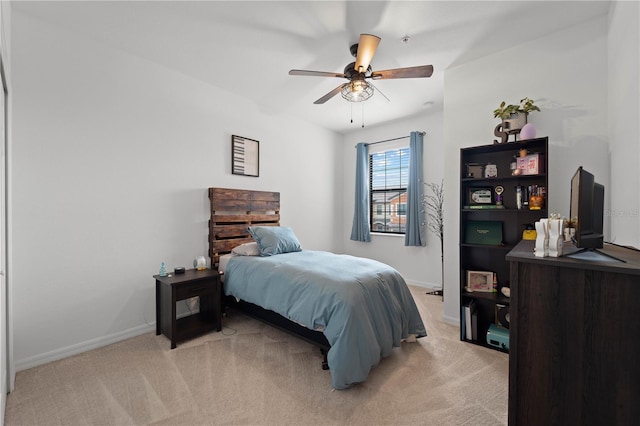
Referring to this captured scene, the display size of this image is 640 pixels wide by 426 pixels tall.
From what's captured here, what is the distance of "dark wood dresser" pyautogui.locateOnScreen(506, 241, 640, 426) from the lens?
98cm

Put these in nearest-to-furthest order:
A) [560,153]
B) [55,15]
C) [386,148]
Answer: [55,15] < [560,153] < [386,148]

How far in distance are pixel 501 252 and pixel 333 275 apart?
174cm

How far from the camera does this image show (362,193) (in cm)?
505

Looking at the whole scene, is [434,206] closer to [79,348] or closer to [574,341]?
[574,341]

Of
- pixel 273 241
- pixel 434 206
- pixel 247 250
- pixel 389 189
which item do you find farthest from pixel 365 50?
pixel 389 189

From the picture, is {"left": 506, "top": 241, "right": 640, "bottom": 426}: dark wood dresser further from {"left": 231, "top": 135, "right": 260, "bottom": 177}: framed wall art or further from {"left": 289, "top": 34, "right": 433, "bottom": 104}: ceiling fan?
{"left": 231, "top": 135, "right": 260, "bottom": 177}: framed wall art

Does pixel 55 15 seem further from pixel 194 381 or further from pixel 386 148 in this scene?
pixel 386 148

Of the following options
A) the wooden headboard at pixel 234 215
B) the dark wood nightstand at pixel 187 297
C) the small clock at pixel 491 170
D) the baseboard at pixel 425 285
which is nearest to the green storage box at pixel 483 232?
the small clock at pixel 491 170

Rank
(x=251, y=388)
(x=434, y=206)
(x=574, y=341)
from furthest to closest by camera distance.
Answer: (x=434, y=206), (x=251, y=388), (x=574, y=341)

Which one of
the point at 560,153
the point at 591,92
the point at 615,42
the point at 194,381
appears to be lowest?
the point at 194,381

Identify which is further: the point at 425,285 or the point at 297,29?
the point at 425,285

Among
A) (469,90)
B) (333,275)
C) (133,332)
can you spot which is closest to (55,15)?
(133,332)

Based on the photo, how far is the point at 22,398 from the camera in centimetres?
180

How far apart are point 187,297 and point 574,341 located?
272 centimetres
